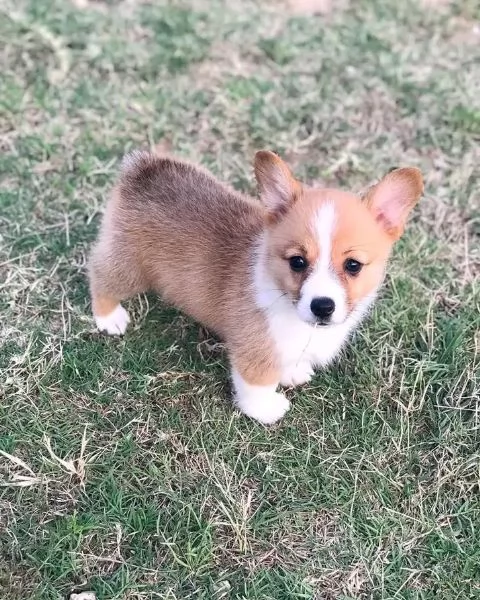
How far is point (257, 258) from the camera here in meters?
3.46

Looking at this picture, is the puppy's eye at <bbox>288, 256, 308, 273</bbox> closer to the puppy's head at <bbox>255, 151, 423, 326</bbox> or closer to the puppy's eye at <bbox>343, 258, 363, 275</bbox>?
the puppy's head at <bbox>255, 151, 423, 326</bbox>

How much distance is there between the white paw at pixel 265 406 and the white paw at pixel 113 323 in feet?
2.73

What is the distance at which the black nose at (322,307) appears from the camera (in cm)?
298

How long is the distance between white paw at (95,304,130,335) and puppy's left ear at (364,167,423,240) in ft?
5.51

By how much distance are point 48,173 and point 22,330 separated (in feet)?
4.44

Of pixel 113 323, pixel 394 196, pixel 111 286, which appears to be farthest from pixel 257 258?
pixel 113 323

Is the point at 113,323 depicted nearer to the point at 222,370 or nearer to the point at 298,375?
the point at 222,370

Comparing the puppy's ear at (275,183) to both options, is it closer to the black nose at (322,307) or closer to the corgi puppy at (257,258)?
the corgi puppy at (257,258)

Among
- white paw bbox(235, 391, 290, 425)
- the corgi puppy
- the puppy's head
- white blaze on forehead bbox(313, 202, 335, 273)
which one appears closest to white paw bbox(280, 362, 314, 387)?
the corgi puppy

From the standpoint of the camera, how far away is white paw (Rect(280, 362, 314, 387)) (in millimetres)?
3877

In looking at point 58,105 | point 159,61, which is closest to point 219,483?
point 58,105

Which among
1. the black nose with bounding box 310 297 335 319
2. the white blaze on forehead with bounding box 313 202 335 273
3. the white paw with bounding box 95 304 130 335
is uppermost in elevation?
the white blaze on forehead with bounding box 313 202 335 273

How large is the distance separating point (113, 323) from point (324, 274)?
5.14 ft

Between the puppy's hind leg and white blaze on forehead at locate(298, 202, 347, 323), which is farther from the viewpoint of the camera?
the puppy's hind leg
